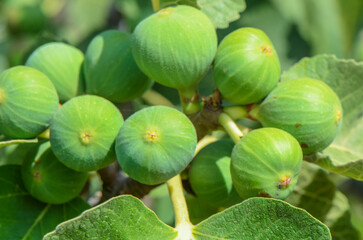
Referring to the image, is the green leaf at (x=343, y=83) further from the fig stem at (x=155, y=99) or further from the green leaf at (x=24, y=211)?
the green leaf at (x=24, y=211)

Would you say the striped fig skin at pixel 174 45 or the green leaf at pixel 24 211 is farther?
the green leaf at pixel 24 211

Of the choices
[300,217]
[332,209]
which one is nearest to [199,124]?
[300,217]

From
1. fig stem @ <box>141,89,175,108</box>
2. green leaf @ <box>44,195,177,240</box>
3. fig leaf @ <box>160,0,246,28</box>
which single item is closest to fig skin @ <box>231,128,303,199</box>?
green leaf @ <box>44,195,177,240</box>

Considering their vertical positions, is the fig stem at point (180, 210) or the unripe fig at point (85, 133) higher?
the unripe fig at point (85, 133)

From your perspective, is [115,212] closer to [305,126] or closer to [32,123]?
[32,123]

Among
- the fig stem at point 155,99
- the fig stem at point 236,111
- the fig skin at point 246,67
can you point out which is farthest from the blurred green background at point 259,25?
the fig skin at point 246,67

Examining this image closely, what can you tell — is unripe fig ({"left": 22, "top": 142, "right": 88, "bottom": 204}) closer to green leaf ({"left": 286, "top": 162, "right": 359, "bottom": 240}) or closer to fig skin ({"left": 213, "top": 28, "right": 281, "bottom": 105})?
fig skin ({"left": 213, "top": 28, "right": 281, "bottom": 105})

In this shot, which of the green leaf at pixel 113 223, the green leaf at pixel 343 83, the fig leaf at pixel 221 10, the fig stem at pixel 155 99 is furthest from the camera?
the fig stem at pixel 155 99
